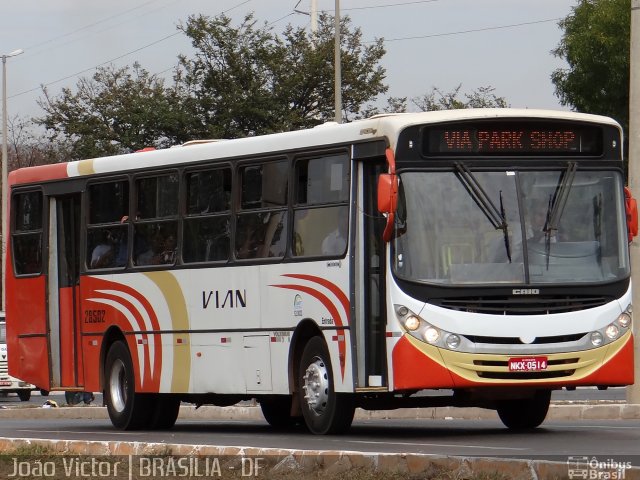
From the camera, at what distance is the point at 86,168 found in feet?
70.1

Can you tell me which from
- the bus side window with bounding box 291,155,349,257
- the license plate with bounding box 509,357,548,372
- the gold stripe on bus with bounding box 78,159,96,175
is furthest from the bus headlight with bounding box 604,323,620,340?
the gold stripe on bus with bounding box 78,159,96,175

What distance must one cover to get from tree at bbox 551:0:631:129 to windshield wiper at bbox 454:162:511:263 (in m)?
29.9

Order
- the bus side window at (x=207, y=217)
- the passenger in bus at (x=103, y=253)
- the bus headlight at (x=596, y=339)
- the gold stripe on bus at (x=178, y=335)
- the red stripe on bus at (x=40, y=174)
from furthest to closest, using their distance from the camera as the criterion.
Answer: the red stripe on bus at (x=40, y=174) → the passenger in bus at (x=103, y=253) → the gold stripe on bus at (x=178, y=335) → the bus side window at (x=207, y=217) → the bus headlight at (x=596, y=339)

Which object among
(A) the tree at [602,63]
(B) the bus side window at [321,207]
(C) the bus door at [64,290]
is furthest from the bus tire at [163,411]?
(A) the tree at [602,63]

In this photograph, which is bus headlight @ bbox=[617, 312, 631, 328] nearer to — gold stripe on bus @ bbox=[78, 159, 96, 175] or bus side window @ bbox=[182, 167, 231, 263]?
bus side window @ bbox=[182, 167, 231, 263]

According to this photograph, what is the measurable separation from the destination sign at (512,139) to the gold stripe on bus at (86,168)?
6436 millimetres

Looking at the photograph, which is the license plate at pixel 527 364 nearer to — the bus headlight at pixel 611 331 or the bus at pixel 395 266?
the bus at pixel 395 266

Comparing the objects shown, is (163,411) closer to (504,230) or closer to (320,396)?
(320,396)

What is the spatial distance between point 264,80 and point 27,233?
3295cm

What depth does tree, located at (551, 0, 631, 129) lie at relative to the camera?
4534 centimetres

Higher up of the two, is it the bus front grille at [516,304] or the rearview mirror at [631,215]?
the rearview mirror at [631,215]

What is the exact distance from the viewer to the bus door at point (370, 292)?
16.1m

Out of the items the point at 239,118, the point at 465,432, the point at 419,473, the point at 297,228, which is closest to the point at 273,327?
the point at 297,228

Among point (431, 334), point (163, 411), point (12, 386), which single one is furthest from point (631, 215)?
point (12, 386)
